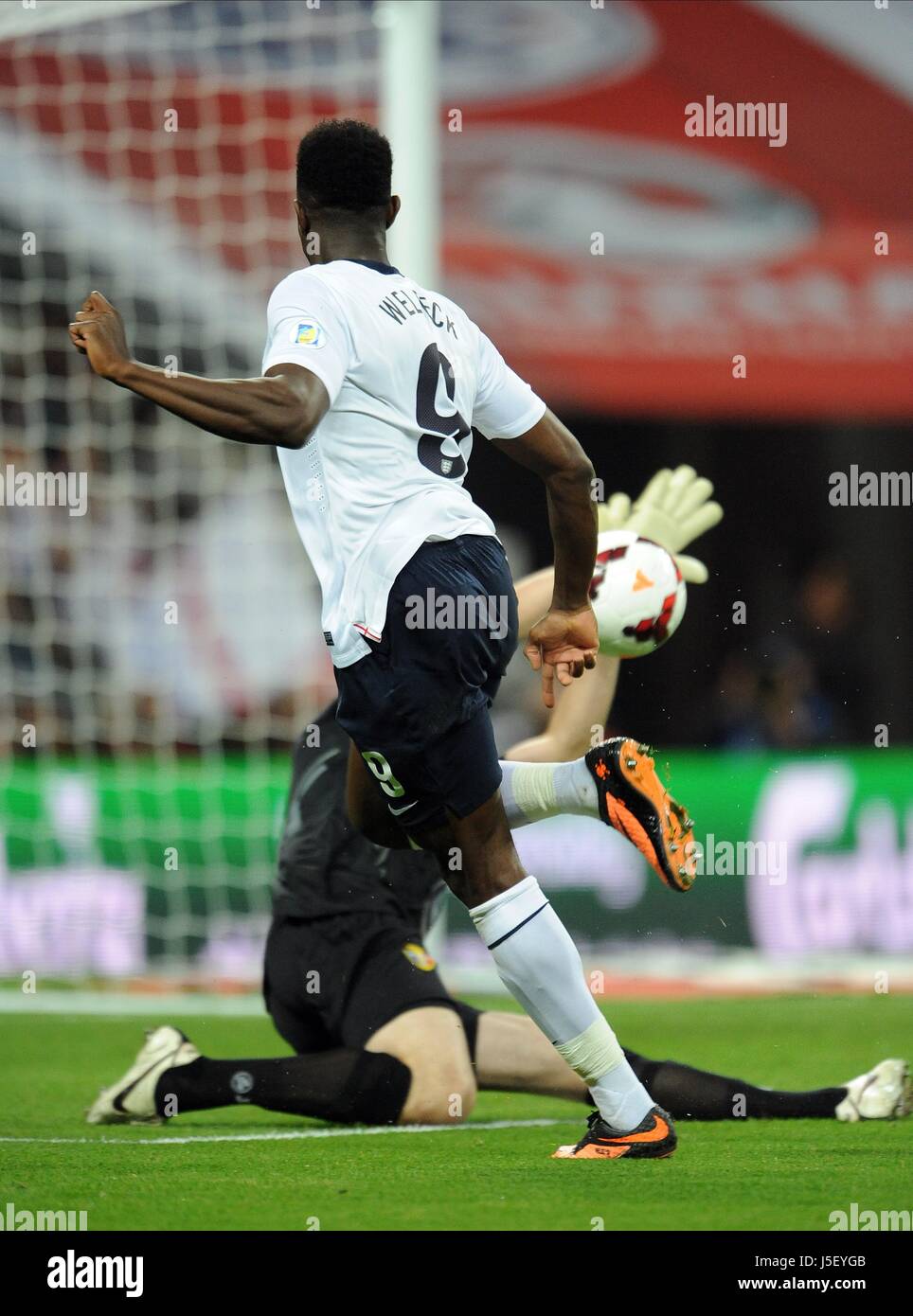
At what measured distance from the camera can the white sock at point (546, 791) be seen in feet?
13.5

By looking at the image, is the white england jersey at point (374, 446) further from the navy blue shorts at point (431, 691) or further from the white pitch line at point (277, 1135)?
the white pitch line at point (277, 1135)

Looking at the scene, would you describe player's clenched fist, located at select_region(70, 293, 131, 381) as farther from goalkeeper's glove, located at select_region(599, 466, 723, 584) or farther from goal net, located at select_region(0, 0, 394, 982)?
goal net, located at select_region(0, 0, 394, 982)

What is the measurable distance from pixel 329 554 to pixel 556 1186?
1359 mm

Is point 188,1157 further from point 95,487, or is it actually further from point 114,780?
point 95,487

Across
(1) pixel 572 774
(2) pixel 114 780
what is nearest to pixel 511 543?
(2) pixel 114 780

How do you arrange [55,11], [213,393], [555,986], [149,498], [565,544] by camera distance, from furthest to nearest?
[149,498] < [55,11] < [565,544] < [555,986] < [213,393]

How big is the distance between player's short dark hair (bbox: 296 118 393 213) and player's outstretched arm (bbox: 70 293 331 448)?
0.63 meters

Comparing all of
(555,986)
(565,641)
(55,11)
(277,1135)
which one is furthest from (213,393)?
(55,11)

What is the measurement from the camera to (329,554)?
4.01 meters

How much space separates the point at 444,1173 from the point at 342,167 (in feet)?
6.93

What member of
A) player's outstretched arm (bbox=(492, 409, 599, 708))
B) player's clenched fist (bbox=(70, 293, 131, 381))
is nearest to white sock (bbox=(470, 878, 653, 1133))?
→ player's outstretched arm (bbox=(492, 409, 599, 708))

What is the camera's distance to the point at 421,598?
3.89 meters

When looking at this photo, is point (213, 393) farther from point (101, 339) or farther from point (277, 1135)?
point (277, 1135)

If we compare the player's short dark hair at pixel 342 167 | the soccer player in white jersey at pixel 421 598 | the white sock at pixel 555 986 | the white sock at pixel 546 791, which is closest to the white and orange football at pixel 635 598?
the white sock at pixel 546 791
